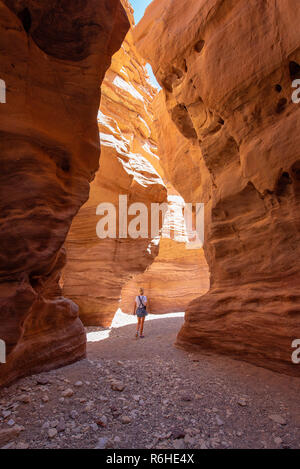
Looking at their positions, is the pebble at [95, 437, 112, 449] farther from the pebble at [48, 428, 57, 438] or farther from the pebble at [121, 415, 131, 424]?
the pebble at [48, 428, 57, 438]

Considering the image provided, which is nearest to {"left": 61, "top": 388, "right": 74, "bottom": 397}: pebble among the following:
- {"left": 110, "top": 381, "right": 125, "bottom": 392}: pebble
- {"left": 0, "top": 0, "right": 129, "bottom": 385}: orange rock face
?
{"left": 110, "top": 381, "right": 125, "bottom": 392}: pebble

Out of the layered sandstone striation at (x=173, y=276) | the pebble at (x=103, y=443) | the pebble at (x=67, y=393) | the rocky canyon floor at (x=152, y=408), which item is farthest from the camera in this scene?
the layered sandstone striation at (x=173, y=276)

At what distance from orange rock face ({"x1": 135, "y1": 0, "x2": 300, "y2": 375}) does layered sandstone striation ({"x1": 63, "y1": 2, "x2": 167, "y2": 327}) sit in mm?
5278

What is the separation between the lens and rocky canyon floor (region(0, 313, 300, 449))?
246 centimetres

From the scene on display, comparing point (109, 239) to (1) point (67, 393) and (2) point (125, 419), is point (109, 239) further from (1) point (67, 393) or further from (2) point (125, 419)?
(2) point (125, 419)

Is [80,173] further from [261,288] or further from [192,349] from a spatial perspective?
[192,349]

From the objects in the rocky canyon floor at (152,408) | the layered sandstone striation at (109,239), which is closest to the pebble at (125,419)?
the rocky canyon floor at (152,408)

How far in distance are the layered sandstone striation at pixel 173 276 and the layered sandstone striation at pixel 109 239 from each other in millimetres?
7984

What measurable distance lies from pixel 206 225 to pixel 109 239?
264 inches

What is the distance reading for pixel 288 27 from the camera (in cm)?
420

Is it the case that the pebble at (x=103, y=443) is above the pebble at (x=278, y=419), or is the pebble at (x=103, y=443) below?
above

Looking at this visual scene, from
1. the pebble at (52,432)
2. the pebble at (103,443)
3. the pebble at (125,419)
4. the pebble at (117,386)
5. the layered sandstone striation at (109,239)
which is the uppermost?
the layered sandstone striation at (109,239)

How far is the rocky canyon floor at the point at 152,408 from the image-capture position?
96.8 inches

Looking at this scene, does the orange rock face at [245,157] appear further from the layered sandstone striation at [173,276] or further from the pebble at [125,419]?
the layered sandstone striation at [173,276]
